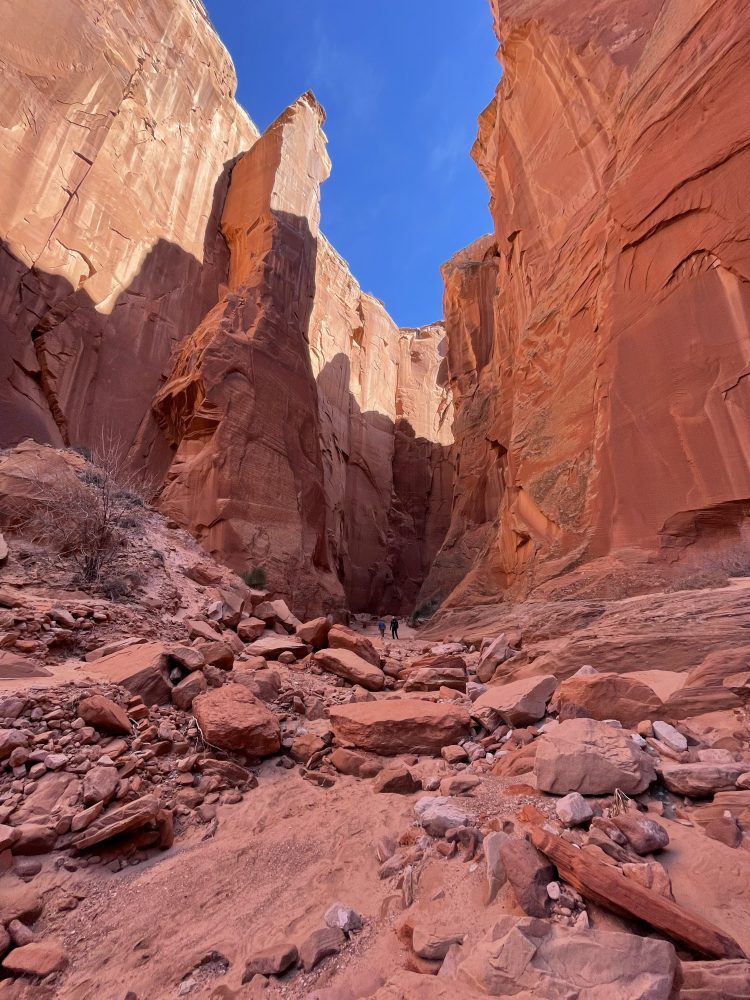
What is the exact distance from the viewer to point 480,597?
1373cm

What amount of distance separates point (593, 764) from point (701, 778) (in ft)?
1.86

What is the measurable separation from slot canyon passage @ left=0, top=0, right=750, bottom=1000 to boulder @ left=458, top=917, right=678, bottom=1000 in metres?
0.01

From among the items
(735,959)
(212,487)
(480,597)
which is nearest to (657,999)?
(735,959)

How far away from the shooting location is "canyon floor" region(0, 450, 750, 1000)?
2043 millimetres

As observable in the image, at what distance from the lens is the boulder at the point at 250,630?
8.39 m

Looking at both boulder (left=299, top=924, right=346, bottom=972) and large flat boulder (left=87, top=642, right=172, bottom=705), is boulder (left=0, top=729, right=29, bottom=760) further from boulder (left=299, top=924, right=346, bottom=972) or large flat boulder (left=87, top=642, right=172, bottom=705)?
boulder (left=299, top=924, right=346, bottom=972)

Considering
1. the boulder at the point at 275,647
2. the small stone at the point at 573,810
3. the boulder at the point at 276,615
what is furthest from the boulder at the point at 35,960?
the boulder at the point at 276,615

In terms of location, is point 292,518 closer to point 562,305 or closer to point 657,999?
point 562,305

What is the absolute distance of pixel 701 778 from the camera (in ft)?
9.44

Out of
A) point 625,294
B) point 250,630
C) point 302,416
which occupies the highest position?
point 302,416

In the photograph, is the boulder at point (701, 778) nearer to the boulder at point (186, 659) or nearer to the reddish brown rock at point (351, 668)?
the reddish brown rock at point (351, 668)

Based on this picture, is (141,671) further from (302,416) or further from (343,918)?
(302,416)

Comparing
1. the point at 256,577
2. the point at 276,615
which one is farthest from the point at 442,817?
the point at 256,577

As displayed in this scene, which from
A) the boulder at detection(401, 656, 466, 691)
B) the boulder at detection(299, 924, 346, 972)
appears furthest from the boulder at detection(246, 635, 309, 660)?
the boulder at detection(299, 924, 346, 972)
